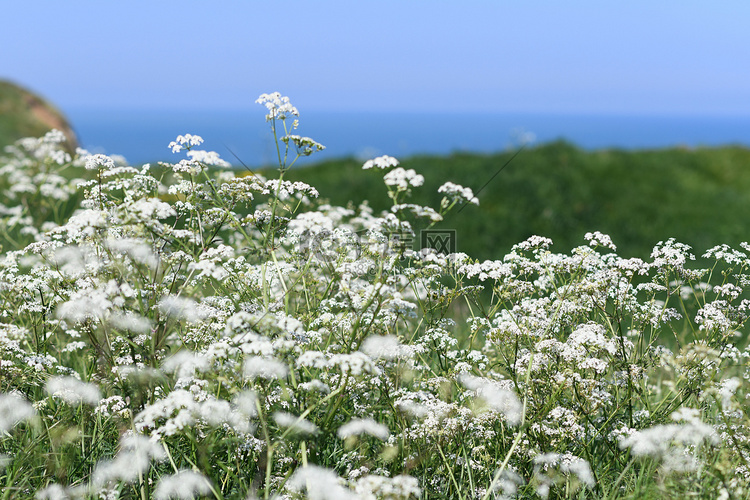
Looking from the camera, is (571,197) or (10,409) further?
(571,197)

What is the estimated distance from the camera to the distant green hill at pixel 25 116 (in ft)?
61.3

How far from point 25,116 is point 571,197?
17178 millimetres

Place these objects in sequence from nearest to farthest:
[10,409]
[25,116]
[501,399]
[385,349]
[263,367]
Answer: [263,367] → [501,399] → [385,349] → [10,409] → [25,116]

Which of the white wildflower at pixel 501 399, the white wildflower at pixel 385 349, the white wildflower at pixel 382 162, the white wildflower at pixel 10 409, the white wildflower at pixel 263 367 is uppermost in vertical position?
the white wildflower at pixel 382 162

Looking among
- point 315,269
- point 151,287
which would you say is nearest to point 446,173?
point 315,269

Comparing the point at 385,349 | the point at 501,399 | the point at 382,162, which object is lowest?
the point at 501,399

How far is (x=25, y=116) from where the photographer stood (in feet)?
65.7

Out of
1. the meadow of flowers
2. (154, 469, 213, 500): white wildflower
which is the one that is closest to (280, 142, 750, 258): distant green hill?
the meadow of flowers

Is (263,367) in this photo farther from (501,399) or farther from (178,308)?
(501,399)

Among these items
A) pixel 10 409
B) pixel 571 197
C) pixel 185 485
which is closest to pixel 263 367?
pixel 185 485

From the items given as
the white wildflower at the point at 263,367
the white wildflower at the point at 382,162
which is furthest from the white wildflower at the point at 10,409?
the white wildflower at the point at 382,162

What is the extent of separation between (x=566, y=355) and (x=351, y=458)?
148cm

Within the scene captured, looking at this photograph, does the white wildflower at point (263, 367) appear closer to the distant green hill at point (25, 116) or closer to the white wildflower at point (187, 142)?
the white wildflower at point (187, 142)

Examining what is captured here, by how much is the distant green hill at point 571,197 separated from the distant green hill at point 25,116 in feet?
30.8
